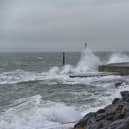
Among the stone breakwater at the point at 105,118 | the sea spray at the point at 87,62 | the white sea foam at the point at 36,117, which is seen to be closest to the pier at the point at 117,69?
the sea spray at the point at 87,62

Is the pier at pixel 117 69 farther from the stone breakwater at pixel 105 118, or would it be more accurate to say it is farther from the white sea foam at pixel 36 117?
the stone breakwater at pixel 105 118

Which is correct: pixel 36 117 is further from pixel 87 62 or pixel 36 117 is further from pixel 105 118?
pixel 87 62

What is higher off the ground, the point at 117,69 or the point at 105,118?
the point at 105,118

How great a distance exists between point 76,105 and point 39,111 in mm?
2654

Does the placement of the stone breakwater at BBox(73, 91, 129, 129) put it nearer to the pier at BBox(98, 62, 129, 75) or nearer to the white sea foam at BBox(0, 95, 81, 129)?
the white sea foam at BBox(0, 95, 81, 129)

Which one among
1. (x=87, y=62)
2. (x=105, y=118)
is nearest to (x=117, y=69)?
(x=87, y=62)

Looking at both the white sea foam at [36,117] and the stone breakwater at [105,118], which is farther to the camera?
the white sea foam at [36,117]

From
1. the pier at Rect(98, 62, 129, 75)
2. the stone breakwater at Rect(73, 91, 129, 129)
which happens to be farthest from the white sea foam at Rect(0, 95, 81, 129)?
the pier at Rect(98, 62, 129, 75)

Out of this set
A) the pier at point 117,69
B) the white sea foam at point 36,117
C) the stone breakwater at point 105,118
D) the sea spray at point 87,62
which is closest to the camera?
the stone breakwater at point 105,118

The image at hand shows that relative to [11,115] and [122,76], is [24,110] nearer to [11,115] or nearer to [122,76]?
[11,115]

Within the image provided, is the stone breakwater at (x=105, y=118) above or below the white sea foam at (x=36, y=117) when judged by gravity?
above

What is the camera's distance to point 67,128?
1199 centimetres

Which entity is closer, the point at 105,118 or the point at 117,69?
the point at 105,118

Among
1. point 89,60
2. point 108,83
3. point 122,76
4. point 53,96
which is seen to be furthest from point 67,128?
point 89,60
